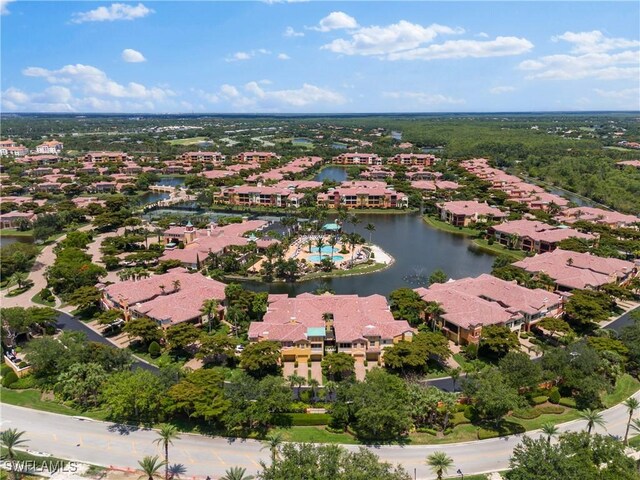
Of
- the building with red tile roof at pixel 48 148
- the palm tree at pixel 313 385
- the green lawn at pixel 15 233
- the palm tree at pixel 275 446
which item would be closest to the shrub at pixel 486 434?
the palm tree at pixel 313 385

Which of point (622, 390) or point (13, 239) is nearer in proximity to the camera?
point (622, 390)

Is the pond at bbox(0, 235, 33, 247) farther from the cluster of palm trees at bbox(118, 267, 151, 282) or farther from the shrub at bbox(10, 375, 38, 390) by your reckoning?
the shrub at bbox(10, 375, 38, 390)

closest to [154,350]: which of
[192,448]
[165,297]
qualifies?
[165,297]

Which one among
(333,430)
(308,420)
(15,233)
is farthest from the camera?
(15,233)

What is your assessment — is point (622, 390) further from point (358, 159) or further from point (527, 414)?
point (358, 159)

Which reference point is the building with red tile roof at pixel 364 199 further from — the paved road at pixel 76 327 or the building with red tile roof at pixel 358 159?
the paved road at pixel 76 327

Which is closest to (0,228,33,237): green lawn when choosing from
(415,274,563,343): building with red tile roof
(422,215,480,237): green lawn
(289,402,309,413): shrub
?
(289,402,309,413): shrub

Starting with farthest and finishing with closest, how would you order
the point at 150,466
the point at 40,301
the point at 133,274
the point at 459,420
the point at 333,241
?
the point at 333,241 → the point at 133,274 → the point at 40,301 → the point at 459,420 → the point at 150,466
